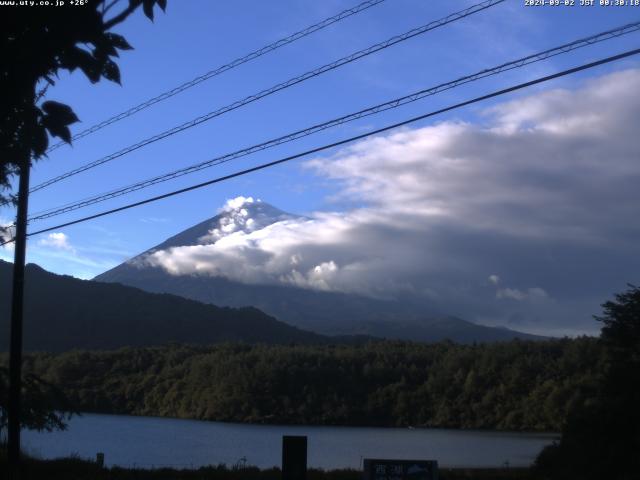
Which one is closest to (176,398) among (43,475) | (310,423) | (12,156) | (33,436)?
(310,423)

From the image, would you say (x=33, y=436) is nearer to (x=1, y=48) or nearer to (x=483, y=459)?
(x=483, y=459)

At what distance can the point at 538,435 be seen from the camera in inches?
2361

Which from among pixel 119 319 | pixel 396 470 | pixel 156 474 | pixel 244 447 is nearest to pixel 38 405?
pixel 156 474

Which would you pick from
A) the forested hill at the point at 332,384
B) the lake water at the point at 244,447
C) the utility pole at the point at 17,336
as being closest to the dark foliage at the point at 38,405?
the utility pole at the point at 17,336

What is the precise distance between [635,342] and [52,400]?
16063 millimetres

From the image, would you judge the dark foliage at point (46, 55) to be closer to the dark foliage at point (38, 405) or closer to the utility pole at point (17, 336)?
the utility pole at point (17, 336)

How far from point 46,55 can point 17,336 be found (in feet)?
42.2

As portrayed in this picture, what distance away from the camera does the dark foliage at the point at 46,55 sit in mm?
5191

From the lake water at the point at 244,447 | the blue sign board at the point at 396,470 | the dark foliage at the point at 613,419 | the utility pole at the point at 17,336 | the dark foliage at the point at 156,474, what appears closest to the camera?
the blue sign board at the point at 396,470

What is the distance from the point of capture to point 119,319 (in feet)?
407

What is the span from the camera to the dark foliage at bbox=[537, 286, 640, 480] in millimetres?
21438

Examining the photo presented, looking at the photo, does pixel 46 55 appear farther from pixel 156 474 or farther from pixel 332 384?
pixel 332 384

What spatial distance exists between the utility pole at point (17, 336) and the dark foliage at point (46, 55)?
444 inches

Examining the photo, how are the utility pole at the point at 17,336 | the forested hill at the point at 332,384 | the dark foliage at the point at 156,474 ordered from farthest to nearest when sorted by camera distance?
1. the forested hill at the point at 332,384
2. the dark foliage at the point at 156,474
3. the utility pole at the point at 17,336
